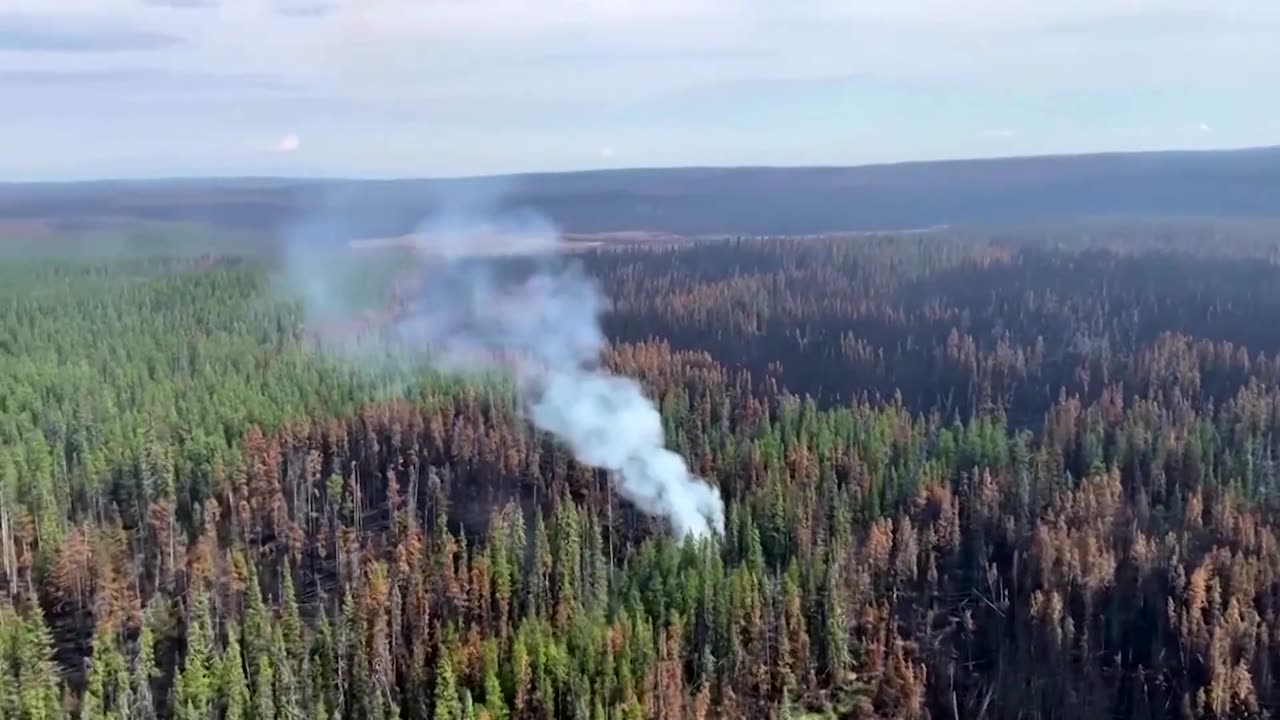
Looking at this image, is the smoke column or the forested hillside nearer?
the forested hillside

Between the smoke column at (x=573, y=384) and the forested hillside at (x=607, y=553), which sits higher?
the smoke column at (x=573, y=384)

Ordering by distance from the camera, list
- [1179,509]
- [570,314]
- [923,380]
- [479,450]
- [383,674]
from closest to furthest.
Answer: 1. [383,674]
2. [1179,509]
3. [479,450]
4. [923,380]
5. [570,314]

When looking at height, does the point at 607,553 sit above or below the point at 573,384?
below

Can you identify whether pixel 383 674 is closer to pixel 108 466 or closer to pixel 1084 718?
pixel 1084 718

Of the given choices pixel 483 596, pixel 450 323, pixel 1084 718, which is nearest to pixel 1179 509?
pixel 1084 718

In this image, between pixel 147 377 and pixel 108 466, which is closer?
pixel 108 466

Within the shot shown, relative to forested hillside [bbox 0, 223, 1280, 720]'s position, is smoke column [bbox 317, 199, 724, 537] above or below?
above

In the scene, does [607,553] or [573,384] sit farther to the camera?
[573,384]

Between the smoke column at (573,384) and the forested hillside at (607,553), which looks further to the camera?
the smoke column at (573,384)
